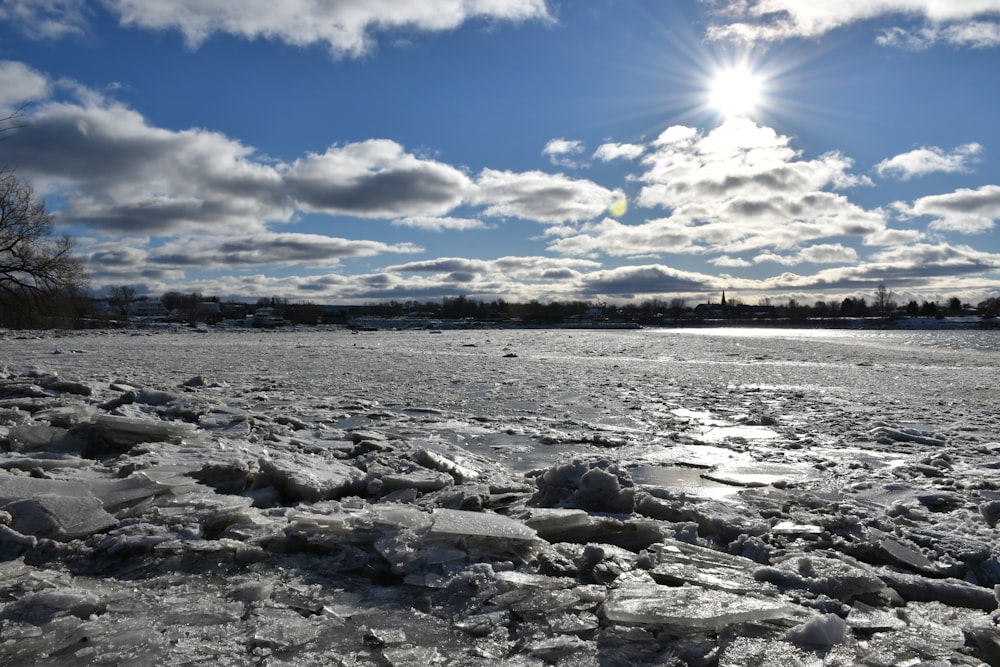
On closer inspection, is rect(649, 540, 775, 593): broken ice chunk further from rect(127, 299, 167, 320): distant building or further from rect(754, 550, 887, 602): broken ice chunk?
rect(127, 299, 167, 320): distant building

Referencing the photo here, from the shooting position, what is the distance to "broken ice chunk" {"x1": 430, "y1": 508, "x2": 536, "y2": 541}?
10.1 ft

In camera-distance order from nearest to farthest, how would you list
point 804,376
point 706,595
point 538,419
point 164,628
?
point 164,628 < point 706,595 < point 538,419 < point 804,376

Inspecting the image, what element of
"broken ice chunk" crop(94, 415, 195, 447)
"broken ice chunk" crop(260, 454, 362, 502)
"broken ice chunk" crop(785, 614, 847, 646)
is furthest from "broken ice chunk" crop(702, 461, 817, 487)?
"broken ice chunk" crop(94, 415, 195, 447)

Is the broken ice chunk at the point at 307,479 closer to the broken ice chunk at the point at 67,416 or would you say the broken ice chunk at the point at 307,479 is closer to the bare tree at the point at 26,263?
the broken ice chunk at the point at 67,416

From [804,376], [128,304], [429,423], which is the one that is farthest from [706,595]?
[128,304]

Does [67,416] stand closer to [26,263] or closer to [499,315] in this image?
[26,263]

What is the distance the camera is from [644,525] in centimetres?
339

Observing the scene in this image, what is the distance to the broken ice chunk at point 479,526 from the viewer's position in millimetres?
3078

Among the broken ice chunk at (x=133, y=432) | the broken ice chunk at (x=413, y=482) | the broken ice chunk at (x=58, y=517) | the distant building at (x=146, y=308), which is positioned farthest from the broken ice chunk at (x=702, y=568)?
the distant building at (x=146, y=308)

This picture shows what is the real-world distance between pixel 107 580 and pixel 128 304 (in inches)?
6551

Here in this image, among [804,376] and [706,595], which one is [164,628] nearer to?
[706,595]

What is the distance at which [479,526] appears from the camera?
3.18 m

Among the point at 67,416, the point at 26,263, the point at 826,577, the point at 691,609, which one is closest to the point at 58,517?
the point at 67,416

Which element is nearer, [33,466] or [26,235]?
[33,466]
